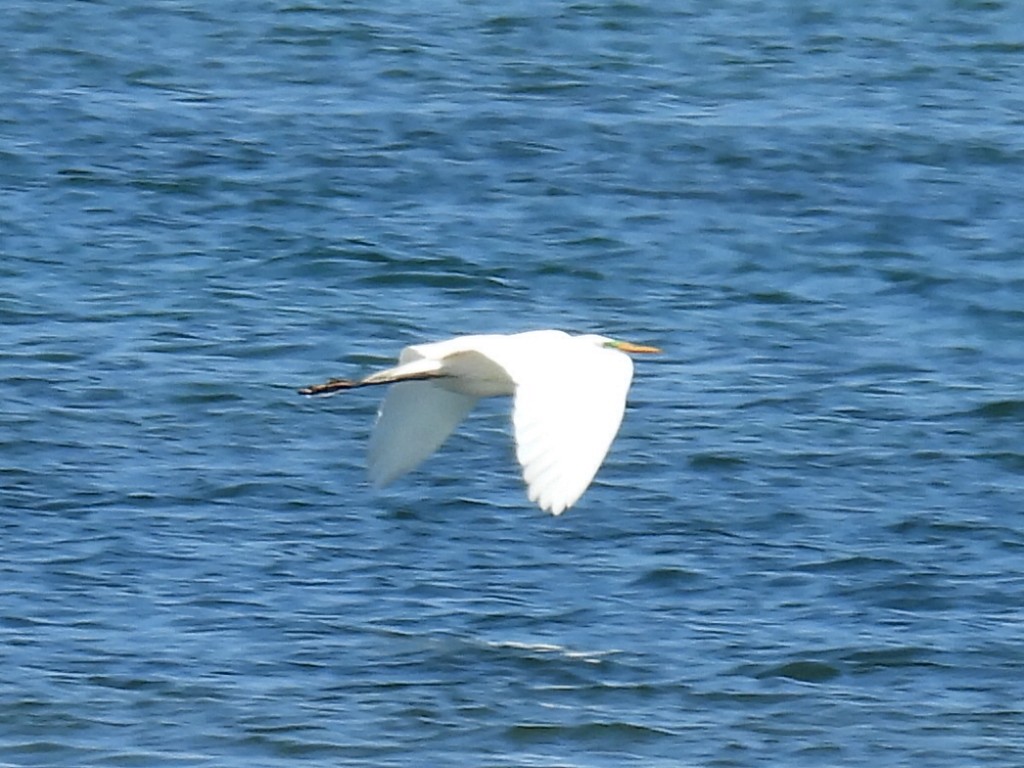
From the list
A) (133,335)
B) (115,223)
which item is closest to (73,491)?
(133,335)

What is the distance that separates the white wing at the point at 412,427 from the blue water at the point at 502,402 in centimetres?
44

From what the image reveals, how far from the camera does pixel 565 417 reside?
564 centimetres

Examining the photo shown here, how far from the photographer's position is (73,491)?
25.8ft

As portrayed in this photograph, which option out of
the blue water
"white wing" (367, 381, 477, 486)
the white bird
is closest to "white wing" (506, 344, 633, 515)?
the white bird

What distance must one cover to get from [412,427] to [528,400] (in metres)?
1.09

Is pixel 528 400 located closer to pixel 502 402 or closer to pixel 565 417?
pixel 565 417

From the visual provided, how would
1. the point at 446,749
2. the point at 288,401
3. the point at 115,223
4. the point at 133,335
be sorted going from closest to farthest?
the point at 446,749
the point at 288,401
the point at 133,335
the point at 115,223

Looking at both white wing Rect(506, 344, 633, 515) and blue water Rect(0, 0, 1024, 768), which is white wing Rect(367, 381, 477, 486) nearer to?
blue water Rect(0, 0, 1024, 768)

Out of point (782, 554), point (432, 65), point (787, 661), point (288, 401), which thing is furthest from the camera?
point (432, 65)

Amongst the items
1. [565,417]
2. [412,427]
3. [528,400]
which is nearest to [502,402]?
[412,427]

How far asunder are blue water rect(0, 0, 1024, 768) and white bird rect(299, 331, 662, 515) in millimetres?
531

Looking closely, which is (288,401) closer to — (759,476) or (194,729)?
(759,476)

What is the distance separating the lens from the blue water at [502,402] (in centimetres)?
652

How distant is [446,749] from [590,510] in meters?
1.68
